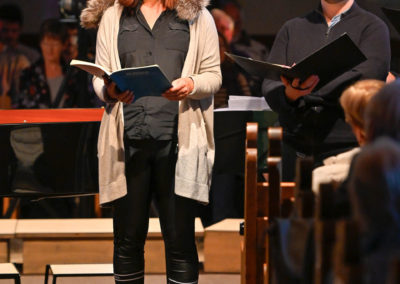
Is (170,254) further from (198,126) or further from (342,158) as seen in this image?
(342,158)

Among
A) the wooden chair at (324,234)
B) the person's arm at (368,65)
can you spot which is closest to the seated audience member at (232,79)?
the person's arm at (368,65)

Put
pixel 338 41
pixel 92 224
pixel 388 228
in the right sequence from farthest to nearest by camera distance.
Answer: pixel 92 224, pixel 338 41, pixel 388 228

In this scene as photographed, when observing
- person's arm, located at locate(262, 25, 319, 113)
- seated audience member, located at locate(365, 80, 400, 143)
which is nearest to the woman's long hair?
person's arm, located at locate(262, 25, 319, 113)

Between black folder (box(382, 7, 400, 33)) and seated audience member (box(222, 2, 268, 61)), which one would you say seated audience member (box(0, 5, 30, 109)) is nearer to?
seated audience member (box(222, 2, 268, 61))

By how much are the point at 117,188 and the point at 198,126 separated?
1.26 ft

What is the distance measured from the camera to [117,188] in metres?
3.16

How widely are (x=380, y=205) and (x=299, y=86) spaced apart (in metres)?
1.50

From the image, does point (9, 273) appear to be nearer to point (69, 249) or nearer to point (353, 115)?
point (69, 249)

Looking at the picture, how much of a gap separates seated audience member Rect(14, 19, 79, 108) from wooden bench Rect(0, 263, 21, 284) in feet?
6.58

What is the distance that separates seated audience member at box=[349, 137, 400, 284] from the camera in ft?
4.97

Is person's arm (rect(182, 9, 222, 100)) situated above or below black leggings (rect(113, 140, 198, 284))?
above

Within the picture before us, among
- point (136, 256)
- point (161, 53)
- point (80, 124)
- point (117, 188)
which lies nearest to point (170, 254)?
point (136, 256)

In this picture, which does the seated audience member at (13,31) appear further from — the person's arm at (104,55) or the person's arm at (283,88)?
the person's arm at (283,88)

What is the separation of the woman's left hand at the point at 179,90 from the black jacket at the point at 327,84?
1.22 ft
